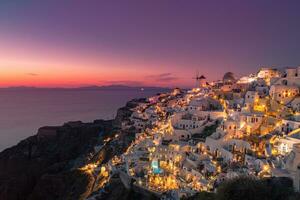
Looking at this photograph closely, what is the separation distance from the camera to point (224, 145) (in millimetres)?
29031

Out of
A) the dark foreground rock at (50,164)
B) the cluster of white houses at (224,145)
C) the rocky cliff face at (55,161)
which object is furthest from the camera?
the dark foreground rock at (50,164)

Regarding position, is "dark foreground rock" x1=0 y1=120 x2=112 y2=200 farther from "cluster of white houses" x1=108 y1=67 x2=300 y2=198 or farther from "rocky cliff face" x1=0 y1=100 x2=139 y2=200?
"cluster of white houses" x1=108 y1=67 x2=300 y2=198

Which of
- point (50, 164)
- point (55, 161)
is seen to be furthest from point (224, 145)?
point (55, 161)

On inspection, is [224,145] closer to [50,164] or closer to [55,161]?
→ [50,164]

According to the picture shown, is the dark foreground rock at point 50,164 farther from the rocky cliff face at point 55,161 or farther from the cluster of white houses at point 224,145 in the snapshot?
the cluster of white houses at point 224,145

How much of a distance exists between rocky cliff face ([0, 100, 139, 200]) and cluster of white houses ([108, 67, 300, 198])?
12627 mm

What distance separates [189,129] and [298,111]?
1370cm

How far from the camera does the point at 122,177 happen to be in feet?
113

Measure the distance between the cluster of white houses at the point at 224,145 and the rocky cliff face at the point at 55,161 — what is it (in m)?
12.6

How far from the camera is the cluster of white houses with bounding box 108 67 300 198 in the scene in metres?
23.4

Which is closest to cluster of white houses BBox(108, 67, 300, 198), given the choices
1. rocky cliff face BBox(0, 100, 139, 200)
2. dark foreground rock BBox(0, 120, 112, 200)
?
rocky cliff face BBox(0, 100, 139, 200)

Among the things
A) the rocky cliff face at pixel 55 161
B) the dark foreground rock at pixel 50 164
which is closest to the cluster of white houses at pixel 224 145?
the rocky cliff face at pixel 55 161

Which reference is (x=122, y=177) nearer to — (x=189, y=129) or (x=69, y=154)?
(x=189, y=129)

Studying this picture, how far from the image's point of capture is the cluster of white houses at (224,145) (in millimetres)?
23359
